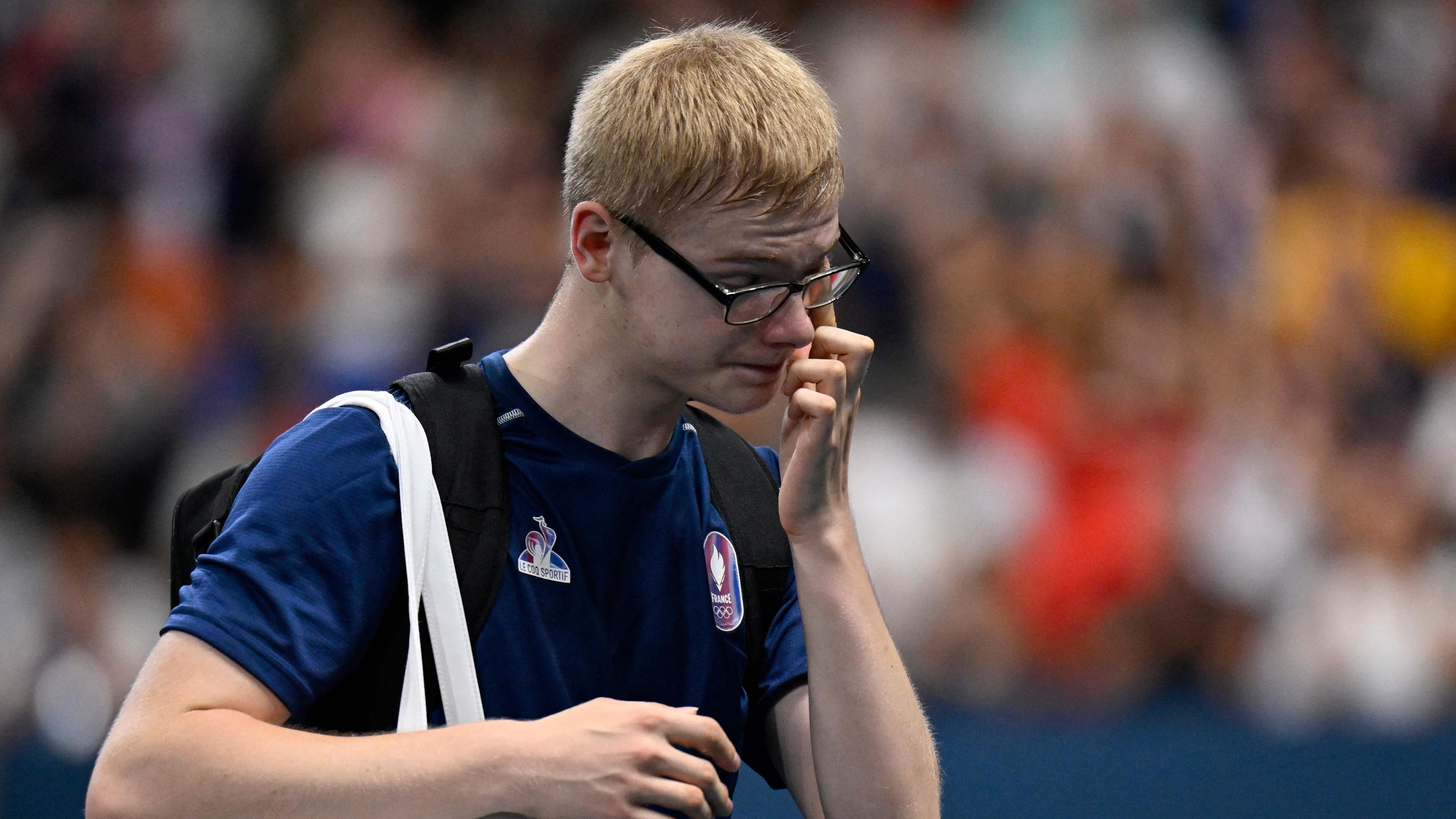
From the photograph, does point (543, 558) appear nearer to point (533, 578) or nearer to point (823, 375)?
point (533, 578)

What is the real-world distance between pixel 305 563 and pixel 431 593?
171 millimetres

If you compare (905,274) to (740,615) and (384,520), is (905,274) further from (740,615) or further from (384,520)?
(384,520)

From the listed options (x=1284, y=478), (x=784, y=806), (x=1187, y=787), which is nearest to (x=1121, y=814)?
(x=1187, y=787)

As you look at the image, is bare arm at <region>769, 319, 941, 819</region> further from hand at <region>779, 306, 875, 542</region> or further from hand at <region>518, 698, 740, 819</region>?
hand at <region>518, 698, 740, 819</region>

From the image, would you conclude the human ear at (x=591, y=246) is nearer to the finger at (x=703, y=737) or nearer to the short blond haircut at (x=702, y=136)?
the short blond haircut at (x=702, y=136)

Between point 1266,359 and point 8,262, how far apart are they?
5013mm

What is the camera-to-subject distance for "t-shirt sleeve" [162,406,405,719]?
5.88 ft

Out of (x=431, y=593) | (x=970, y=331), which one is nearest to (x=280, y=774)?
(x=431, y=593)

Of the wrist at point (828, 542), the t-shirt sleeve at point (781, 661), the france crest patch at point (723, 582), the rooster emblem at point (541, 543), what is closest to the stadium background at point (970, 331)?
the t-shirt sleeve at point (781, 661)

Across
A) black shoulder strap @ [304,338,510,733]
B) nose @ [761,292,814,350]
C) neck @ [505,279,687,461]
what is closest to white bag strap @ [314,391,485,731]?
black shoulder strap @ [304,338,510,733]

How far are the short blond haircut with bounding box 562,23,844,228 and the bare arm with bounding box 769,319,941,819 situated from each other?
0.92 ft

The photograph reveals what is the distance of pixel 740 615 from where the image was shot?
7.42 feet

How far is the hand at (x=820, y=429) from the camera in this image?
84.5 inches

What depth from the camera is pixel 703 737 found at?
182cm
